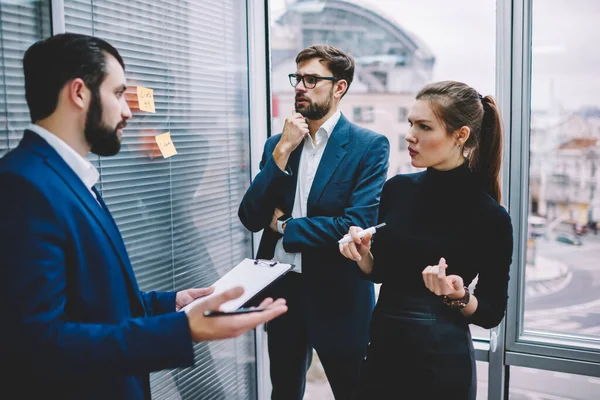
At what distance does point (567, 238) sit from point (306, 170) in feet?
3.82

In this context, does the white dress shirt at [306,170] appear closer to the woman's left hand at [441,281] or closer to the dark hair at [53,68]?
the woman's left hand at [441,281]

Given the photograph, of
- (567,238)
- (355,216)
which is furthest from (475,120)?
(567,238)

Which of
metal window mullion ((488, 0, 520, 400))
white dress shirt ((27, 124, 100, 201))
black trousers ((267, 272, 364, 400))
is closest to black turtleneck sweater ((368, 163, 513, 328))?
black trousers ((267, 272, 364, 400))

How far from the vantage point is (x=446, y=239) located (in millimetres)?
1477

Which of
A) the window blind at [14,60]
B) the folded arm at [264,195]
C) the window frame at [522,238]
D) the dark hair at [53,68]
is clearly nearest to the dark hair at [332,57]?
the folded arm at [264,195]

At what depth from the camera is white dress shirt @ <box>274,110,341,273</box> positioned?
1.95 metres

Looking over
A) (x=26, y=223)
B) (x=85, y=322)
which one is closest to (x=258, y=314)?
(x=85, y=322)

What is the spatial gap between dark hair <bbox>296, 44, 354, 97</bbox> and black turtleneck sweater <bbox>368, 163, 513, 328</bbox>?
59 centimetres

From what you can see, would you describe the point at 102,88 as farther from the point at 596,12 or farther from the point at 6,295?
the point at 596,12

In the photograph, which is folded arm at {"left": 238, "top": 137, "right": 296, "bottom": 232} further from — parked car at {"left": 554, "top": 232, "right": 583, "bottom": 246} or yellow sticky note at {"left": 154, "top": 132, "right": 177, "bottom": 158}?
parked car at {"left": 554, "top": 232, "right": 583, "bottom": 246}

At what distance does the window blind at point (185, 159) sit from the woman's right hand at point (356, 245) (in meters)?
0.79

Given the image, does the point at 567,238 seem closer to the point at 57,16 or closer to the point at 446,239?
the point at 446,239

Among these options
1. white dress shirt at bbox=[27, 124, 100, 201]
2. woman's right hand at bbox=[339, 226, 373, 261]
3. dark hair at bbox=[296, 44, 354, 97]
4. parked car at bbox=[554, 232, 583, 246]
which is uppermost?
dark hair at bbox=[296, 44, 354, 97]

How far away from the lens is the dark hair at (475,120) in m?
1.51
